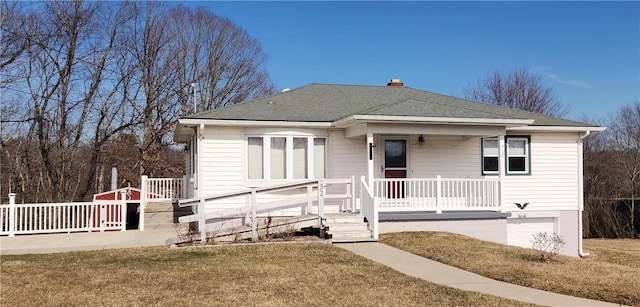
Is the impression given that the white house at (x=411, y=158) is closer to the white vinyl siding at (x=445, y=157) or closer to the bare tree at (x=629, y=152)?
the white vinyl siding at (x=445, y=157)

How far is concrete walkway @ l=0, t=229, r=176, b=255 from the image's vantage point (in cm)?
1153

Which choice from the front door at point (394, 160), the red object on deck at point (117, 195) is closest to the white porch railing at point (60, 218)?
the red object on deck at point (117, 195)

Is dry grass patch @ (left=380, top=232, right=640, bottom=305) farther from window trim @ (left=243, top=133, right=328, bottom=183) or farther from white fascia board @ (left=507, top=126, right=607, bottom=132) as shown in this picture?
white fascia board @ (left=507, top=126, right=607, bottom=132)

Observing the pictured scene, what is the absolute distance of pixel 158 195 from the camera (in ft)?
63.3

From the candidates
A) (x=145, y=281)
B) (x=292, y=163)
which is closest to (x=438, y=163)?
(x=292, y=163)

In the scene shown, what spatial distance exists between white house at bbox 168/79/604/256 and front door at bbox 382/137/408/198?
0.10ft

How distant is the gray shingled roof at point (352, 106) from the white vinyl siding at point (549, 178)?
675 millimetres

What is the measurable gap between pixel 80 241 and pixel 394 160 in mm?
9012

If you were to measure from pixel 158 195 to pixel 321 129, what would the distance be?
318 inches

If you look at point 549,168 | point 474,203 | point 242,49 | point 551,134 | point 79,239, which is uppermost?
point 242,49

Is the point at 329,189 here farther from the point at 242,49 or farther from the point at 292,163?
the point at 242,49

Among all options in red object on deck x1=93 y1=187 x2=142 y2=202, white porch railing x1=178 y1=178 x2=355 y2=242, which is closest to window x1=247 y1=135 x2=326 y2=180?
white porch railing x1=178 y1=178 x2=355 y2=242

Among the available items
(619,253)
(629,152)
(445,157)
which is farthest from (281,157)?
(629,152)

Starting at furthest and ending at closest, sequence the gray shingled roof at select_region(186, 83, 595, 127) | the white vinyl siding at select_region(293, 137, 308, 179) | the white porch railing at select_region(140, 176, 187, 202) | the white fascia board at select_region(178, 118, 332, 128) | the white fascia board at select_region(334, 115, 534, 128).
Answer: the white porch railing at select_region(140, 176, 187, 202) → the white vinyl siding at select_region(293, 137, 308, 179) → the gray shingled roof at select_region(186, 83, 595, 127) → the white fascia board at select_region(178, 118, 332, 128) → the white fascia board at select_region(334, 115, 534, 128)
